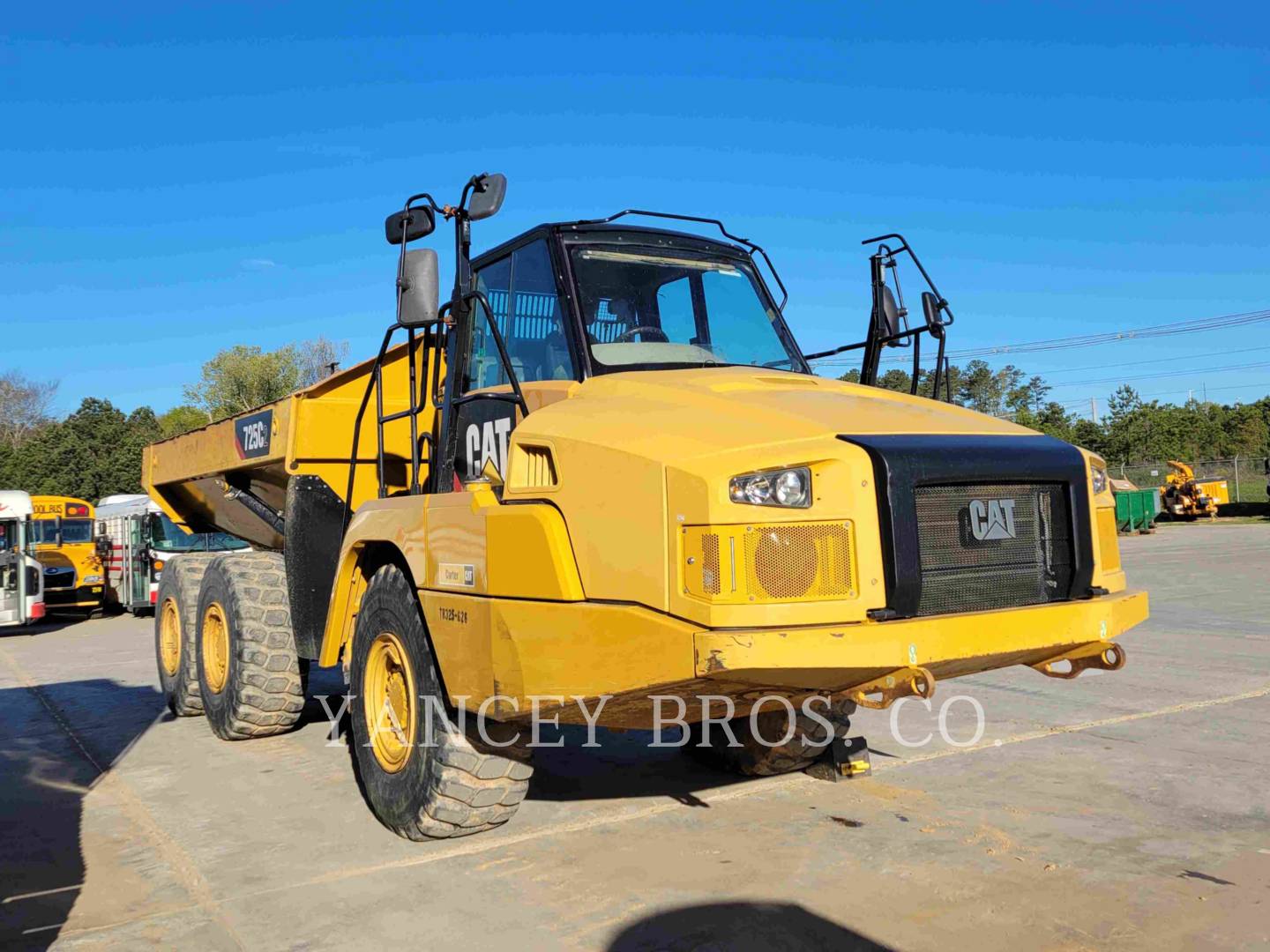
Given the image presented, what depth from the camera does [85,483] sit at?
1752 inches

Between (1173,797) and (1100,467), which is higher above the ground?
(1100,467)

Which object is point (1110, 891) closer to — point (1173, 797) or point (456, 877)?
point (1173, 797)

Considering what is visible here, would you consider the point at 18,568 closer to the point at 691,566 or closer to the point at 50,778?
the point at 50,778

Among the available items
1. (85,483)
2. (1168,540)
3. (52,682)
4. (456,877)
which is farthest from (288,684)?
(85,483)

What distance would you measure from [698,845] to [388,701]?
64.6 inches

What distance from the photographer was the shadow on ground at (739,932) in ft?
12.4

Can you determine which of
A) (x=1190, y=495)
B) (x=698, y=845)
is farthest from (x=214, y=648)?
(x=1190, y=495)

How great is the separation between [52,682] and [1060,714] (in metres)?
9.42

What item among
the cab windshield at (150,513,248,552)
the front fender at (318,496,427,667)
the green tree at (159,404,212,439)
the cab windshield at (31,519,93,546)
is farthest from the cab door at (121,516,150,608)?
the green tree at (159,404,212,439)

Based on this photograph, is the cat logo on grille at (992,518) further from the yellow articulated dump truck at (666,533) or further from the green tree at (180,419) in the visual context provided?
the green tree at (180,419)

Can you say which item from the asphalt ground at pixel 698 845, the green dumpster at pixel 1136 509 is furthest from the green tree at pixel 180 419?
the asphalt ground at pixel 698 845

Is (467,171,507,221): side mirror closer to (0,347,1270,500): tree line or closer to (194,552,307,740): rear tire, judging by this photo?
(194,552,307,740): rear tire

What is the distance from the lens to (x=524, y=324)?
16.5ft

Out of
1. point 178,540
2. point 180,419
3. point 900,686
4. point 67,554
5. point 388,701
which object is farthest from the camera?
point 180,419
